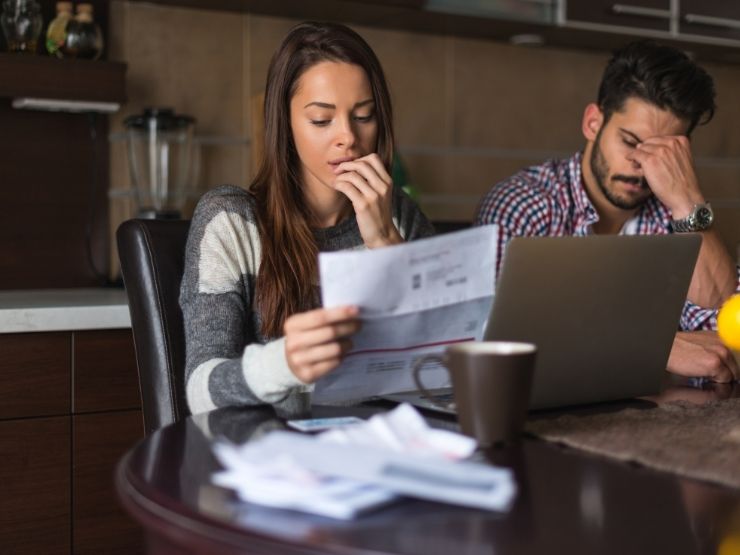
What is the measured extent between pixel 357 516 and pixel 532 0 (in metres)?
2.52

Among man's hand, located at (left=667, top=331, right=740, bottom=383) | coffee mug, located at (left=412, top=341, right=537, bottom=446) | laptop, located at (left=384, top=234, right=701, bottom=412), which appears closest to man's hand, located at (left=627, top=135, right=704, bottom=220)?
man's hand, located at (left=667, top=331, right=740, bottom=383)

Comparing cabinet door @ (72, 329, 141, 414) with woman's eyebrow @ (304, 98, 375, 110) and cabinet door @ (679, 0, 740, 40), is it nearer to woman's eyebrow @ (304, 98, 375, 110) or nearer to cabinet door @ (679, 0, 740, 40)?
woman's eyebrow @ (304, 98, 375, 110)

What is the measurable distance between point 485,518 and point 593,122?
1690 mm

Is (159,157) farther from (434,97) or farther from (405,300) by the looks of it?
(405,300)

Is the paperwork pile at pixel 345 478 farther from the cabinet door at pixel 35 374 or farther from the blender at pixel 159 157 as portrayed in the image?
the blender at pixel 159 157

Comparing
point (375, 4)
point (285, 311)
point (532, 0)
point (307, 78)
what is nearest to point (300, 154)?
point (307, 78)

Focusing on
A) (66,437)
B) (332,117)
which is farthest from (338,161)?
(66,437)

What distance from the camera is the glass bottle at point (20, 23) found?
2.47 m

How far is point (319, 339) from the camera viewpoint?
101 centimetres

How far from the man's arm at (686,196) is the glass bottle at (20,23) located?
1.47 metres

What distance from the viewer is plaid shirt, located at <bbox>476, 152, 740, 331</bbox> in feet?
6.99

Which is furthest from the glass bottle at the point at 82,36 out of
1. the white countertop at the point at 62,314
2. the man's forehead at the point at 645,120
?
the man's forehead at the point at 645,120

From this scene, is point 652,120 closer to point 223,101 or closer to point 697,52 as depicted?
point 223,101

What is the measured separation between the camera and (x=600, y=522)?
745mm
